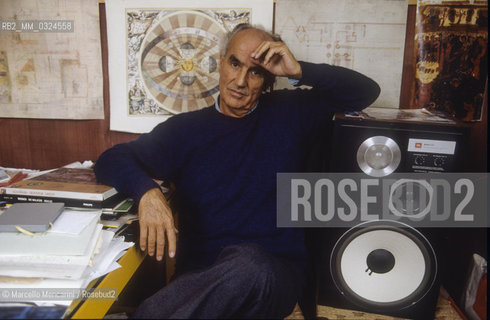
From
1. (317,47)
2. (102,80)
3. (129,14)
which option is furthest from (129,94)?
(317,47)

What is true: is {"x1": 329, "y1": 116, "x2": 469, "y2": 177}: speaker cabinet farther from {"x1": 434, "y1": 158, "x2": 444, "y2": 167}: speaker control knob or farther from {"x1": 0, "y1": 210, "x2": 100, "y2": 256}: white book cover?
{"x1": 0, "y1": 210, "x2": 100, "y2": 256}: white book cover

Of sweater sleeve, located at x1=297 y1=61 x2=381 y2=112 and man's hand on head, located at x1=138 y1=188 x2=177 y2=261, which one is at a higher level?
sweater sleeve, located at x1=297 y1=61 x2=381 y2=112

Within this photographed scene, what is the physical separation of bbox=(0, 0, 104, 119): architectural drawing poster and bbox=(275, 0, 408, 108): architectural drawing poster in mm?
865

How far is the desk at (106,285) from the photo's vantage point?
0.68 meters

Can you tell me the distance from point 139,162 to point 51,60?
769 millimetres

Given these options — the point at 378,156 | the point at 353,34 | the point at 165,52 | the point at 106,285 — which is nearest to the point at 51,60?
the point at 165,52

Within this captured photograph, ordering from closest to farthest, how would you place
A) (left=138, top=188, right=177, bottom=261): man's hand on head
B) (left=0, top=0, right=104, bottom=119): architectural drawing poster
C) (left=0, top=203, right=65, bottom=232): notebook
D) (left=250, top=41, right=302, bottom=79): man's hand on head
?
(left=0, top=203, right=65, bottom=232): notebook
(left=138, top=188, right=177, bottom=261): man's hand on head
(left=250, top=41, right=302, bottom=79): man's hand on head
(left=0, top=0, right=104, bottom=119): architectural drawing poster

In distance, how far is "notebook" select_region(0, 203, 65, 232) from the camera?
82cm

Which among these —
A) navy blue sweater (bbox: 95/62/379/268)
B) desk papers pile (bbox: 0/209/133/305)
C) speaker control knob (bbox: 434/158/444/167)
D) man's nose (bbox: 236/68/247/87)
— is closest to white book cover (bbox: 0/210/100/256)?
desk papers pile (bbox: 0/209/133/305)

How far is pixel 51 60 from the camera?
1.52 m

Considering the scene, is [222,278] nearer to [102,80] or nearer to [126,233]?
[126,233]

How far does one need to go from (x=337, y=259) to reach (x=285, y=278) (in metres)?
0.22

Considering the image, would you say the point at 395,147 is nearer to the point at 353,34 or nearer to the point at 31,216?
the point at 353,34

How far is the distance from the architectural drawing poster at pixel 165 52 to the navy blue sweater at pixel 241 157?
0.29 metres
